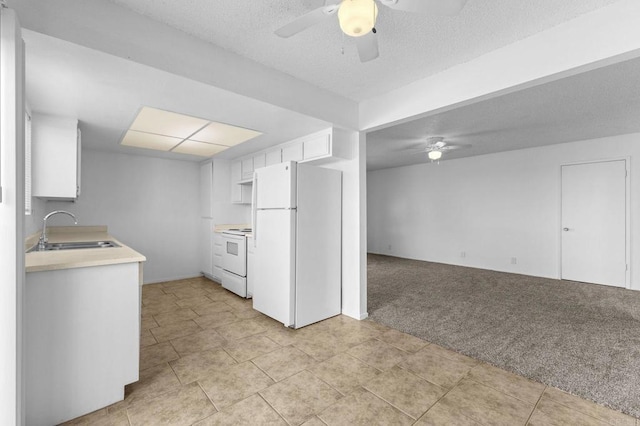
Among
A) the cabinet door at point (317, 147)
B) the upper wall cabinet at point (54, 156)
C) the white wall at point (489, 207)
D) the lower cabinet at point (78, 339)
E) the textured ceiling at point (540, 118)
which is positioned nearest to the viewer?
the lower cabinet at point (78, 339)

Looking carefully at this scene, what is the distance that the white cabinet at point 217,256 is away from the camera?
15.4ft

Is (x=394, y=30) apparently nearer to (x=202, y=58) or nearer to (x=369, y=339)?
(x=202, y=58)

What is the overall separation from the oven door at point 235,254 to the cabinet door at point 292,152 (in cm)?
127

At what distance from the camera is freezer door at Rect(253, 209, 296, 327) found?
2998 mm

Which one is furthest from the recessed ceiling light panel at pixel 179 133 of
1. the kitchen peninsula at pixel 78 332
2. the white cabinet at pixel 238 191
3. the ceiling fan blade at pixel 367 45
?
the ceiling fan blade at pixel 367 45

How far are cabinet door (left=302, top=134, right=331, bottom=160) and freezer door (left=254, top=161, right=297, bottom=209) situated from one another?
0.40 metres

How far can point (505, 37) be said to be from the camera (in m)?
2.13

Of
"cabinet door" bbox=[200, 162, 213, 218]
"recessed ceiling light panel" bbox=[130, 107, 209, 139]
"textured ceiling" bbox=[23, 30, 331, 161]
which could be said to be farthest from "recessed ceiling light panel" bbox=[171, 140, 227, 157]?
"textured ceiling" bbox=[23, 30, 331, 161]

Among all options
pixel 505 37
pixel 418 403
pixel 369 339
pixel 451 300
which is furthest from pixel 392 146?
pixel 418 403

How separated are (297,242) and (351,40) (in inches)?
74.1

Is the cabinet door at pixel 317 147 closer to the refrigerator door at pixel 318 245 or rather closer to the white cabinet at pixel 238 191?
the refrigerator door at pixel 318 245

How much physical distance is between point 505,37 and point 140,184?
5.22m

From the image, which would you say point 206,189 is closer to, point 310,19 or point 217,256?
point 217,256

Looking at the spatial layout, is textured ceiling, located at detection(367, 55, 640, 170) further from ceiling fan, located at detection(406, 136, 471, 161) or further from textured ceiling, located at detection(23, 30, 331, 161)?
textured ceiling, located at detection(23, 30, 331, 161)
